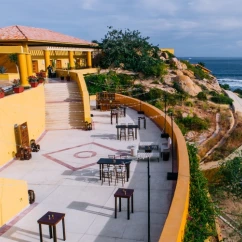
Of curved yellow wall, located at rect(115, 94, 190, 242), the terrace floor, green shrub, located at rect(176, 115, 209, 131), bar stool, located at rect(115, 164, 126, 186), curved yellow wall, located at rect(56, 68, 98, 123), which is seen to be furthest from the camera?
green shrub, located at rect(176, 115, 209, 131)

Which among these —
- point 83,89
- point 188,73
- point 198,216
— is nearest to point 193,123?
point 83,89

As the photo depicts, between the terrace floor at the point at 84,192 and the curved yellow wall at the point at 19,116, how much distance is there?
0.67 meters

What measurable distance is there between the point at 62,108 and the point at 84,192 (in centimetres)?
1040

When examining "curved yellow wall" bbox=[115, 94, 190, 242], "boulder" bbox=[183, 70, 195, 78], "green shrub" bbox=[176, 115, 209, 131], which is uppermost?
"boulder" bbox=[183, 70, 195, 78]

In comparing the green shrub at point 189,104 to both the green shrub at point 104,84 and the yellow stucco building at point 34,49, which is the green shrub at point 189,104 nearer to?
the green shrub at point 104,84

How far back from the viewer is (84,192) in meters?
9.90

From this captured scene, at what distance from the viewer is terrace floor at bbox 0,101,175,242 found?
764 cm

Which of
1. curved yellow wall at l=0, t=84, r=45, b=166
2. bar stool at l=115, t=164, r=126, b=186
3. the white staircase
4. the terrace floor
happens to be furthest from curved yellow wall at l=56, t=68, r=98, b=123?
bar stool at l=115, t=164, r=126, b=186

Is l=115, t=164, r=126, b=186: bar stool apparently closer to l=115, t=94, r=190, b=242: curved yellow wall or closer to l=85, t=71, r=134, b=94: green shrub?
l=115, t=94, r=190, b=242: curved yellow wall

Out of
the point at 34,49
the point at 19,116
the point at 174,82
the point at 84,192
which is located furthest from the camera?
the point at 174,82

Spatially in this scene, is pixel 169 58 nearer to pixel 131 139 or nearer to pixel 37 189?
pixel 131 139

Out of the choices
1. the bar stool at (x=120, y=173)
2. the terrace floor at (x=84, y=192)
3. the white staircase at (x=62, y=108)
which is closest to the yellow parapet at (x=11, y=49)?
the white staircase at (x=62, y=108)

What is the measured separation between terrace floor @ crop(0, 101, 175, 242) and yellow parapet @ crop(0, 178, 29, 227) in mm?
192

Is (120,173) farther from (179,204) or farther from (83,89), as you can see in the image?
(83,89)
